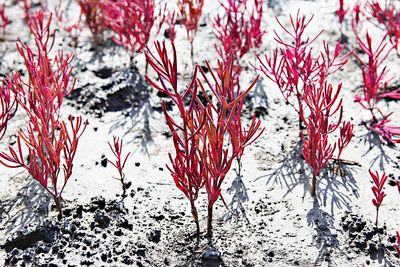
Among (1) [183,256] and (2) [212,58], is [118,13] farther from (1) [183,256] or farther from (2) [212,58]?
(1) [183,256]

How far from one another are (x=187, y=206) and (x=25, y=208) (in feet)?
3.34

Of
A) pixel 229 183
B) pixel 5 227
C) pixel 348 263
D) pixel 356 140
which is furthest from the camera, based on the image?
pixel 356 140

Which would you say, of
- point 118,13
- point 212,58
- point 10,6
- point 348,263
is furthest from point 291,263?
point 10,6

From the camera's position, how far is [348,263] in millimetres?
3043

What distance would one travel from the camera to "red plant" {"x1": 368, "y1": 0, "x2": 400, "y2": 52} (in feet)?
16.1

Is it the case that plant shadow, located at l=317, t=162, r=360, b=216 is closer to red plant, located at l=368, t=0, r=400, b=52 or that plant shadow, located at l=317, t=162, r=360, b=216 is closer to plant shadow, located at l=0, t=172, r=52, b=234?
red plant, located at l=368, t=0, r=400, b=52

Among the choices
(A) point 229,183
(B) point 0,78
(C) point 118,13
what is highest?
(C) point 118,13

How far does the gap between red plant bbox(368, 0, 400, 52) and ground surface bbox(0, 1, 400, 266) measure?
718mm

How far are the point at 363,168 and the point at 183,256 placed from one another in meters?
1.43

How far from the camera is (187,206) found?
351 centimetres

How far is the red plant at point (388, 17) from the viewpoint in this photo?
492cm

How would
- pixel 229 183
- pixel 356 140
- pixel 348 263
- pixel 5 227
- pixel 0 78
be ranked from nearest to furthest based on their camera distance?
pixel 348 263
pixel 5 227
pixel 229 183
pixel 356 140
pixel 0 78

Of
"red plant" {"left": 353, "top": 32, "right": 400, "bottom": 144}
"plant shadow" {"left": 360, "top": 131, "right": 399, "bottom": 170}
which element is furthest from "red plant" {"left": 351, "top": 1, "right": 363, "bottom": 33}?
"plant shadow" {"left": 360, "top": 131, "right": 399, "bottom": 170}

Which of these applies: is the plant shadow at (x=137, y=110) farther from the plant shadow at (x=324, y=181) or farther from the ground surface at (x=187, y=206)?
the plant shadow at (x=324, y=181)
